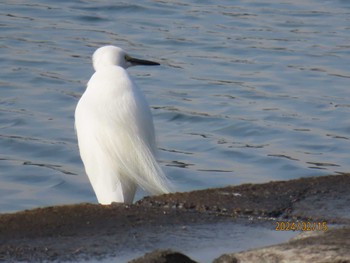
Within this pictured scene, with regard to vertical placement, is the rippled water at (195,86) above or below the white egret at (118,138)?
below

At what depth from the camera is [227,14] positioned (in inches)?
563

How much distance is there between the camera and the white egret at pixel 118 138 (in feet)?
20.3

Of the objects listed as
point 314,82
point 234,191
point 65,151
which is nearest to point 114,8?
point 314,82

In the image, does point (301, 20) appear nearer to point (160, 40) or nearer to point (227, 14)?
point (227, 14)

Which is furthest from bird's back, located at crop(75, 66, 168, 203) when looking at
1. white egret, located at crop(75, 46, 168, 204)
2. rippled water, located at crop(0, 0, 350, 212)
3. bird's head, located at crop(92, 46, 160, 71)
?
rippled water, located at crop(0, 0, 350, 212)

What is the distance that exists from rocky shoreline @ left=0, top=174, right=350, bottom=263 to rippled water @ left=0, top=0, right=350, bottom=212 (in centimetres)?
349

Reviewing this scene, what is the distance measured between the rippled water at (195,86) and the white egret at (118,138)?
7.24ft

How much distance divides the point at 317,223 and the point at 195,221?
0.56 metres

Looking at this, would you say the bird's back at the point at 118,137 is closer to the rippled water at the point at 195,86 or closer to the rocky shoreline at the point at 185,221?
the rocky shoreline at the point at 185,221

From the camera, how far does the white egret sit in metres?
6.18

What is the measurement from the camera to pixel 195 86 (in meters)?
11.4

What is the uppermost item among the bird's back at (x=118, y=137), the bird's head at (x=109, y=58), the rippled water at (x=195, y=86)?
the bird's head at (x=109, y=58)
